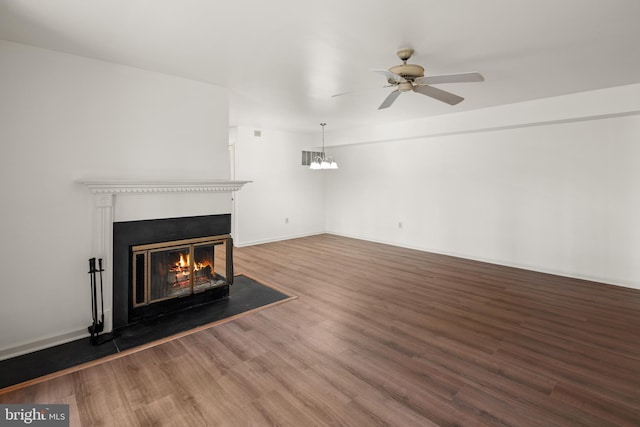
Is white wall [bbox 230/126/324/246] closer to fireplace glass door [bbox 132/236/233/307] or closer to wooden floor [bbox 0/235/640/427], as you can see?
fireplace glass door [bbox 132/236/233/307]

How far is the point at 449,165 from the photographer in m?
5.64

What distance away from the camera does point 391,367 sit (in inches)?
89.7

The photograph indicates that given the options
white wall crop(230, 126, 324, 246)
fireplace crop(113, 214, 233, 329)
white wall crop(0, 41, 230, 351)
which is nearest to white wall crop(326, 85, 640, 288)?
white wall crop(230, 126, 324, 246)

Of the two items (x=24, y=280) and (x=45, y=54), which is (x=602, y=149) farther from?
(x=24, y=280)

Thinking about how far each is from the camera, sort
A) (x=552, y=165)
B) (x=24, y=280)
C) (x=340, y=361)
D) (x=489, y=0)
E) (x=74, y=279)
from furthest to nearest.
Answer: (x=552, y=165)
(x=74, y=279)
(x=24, y=280)
(x=340, y=361)
(x=489, y=0)

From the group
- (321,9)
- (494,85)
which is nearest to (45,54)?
(321,9)

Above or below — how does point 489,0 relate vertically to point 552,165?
above

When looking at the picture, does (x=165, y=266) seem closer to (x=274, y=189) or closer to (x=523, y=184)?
(x=274, y=189)

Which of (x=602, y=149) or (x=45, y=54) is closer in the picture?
(x=45, y=54)

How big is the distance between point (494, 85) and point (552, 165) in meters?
1.75

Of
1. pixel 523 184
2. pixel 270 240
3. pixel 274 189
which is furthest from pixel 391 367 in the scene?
pixel 274 189

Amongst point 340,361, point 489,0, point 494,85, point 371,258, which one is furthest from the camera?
point 371,258

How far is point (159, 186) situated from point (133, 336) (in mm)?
1423

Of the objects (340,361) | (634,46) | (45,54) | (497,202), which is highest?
(634,46)
